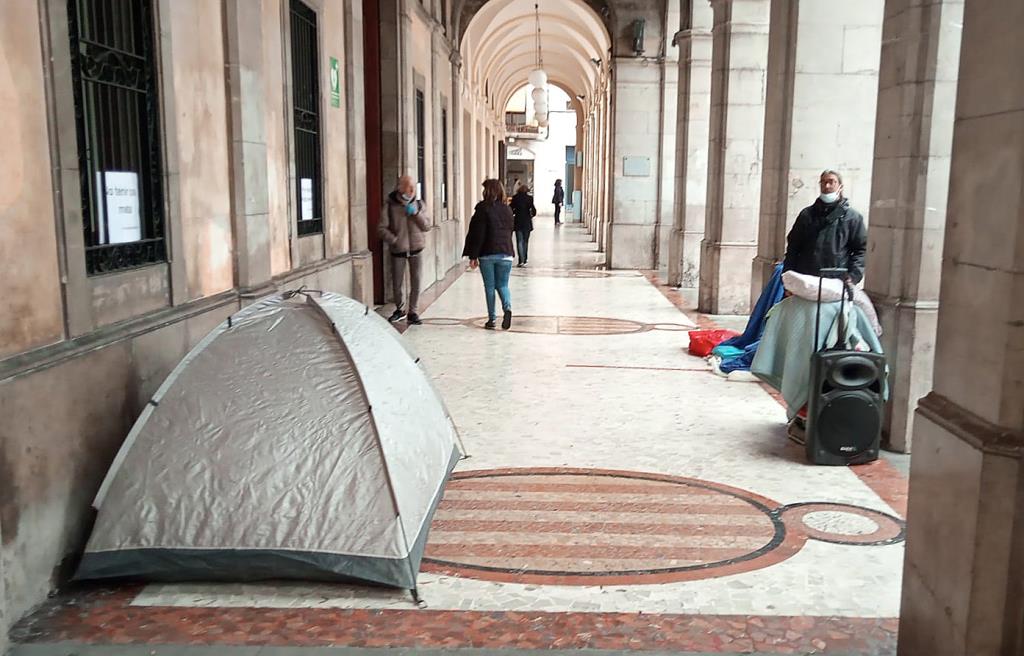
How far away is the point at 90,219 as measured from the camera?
443 cm

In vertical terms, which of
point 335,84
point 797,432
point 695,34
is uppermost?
point 695,34

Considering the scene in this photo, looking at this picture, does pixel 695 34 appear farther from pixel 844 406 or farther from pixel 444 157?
pixel 844 406

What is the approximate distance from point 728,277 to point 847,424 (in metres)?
6.62

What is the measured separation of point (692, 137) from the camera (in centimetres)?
1509

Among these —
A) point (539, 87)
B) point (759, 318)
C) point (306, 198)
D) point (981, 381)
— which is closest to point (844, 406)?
point (981, 381)

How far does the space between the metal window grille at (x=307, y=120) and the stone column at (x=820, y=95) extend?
4802mm

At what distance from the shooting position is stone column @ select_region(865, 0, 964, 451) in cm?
588

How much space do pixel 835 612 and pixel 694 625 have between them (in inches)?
25.8

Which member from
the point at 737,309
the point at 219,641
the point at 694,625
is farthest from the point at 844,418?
the point at 737,309

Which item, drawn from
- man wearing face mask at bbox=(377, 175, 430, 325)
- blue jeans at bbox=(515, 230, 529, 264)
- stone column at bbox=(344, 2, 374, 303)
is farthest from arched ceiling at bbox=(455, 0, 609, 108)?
stone column at bbox=(344, 2, 374, 303)

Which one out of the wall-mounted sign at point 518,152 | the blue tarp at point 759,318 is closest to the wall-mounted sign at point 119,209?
the blue tarp at point 759,318

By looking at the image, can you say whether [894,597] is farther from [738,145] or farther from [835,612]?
[738,145]

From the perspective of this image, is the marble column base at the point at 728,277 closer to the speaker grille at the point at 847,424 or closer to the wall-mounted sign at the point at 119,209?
the speaker grille at the point at 847,424

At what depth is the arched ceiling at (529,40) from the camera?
2272 centimetres
